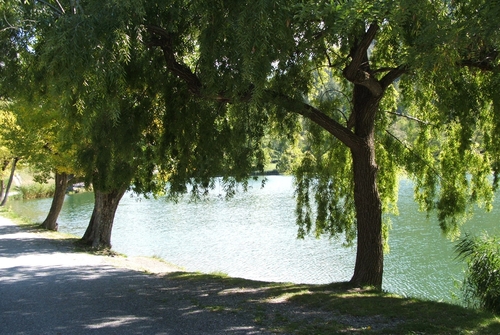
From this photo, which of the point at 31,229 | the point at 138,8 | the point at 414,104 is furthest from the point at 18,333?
the point at 31,229

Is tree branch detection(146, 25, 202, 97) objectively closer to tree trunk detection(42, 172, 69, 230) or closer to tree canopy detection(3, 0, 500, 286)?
tree canopy detection(3, 0, 500, 286)

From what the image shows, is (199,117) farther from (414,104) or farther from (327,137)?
(414,104)

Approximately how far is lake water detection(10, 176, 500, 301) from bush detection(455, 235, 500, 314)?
2283 millimetres

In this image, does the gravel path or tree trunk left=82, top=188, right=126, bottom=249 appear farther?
tree trunk left=82, top=188, right=126, bottom=249

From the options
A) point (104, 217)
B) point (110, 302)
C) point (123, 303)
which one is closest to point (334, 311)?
point (123, 303)

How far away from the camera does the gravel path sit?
5969 millimetres

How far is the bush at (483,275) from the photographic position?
26.8 ft

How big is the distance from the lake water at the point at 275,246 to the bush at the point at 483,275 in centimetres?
228

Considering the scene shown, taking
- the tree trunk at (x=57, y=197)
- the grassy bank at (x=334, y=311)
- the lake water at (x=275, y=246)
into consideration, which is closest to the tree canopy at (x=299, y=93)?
the grassy bank at (x=334, y=311)

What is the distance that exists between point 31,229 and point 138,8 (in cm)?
1692

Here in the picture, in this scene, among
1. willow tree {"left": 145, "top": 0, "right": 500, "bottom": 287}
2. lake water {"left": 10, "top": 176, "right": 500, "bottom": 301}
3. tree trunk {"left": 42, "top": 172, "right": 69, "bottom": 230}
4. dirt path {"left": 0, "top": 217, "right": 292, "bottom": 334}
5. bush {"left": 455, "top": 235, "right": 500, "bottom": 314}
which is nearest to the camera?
willow tree {"left": 145, "top": 0, "right": 500, "bottom": 287}

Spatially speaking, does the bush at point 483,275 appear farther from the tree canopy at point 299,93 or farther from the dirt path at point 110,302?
the dirt path at point 110,302

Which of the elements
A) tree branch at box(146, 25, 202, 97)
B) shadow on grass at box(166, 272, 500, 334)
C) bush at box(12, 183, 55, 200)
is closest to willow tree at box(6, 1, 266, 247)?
tree branch at box(146, 25, 202, 97)

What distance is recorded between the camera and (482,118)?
359 inches
